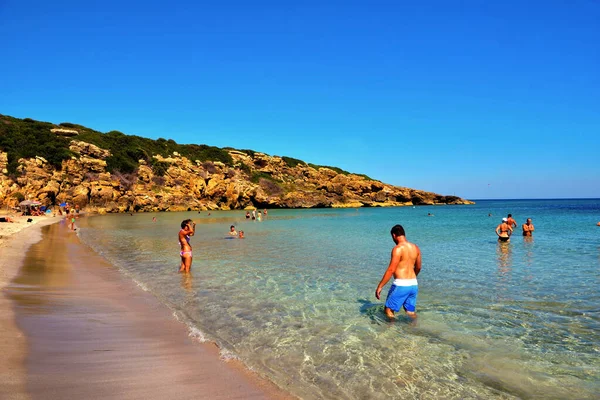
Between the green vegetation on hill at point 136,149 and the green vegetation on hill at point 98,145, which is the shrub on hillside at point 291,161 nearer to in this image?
the green vegetation on hill at point 98,145

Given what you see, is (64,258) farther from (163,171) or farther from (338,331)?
(163,171)

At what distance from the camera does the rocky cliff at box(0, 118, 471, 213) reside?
56500 mm

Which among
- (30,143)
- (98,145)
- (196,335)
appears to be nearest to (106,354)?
(196,335)

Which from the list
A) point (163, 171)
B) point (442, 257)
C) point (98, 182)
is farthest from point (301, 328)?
point (163, 171)

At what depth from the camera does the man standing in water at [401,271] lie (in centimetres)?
670

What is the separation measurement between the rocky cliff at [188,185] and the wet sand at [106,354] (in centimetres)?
5526

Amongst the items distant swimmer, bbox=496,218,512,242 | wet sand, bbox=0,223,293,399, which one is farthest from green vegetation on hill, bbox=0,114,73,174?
distant swimmer, bbox=496,218,512,242

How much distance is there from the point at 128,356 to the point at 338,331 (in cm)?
335

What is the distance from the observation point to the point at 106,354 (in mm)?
4867

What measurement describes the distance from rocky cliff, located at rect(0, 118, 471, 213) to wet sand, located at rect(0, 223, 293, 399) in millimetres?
55259

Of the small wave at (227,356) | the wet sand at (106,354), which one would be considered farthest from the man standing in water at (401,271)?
the wet sand at (106,354)

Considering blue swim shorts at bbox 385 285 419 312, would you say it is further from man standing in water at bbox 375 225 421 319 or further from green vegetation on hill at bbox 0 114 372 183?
green vegetation on hill at bbox 0 114 372 183

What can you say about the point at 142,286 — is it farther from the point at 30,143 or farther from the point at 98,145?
the point at 98,145

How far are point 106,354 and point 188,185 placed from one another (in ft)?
240
